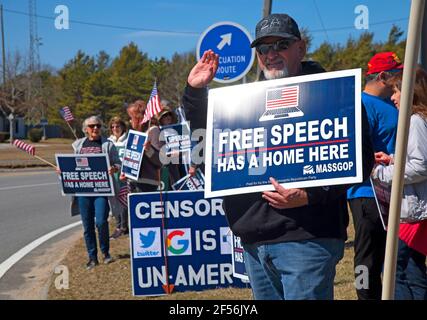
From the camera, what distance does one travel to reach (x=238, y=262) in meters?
5.19

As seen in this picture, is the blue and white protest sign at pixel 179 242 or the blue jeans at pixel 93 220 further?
the blue jeans at pixel 93 220

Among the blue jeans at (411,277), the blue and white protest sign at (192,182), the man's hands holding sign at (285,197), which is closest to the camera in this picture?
the man's hands holding sign at (285,197)

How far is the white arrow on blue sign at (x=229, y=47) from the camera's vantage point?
6699 mm

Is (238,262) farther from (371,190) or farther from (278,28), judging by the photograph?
(278,28)

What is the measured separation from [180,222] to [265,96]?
9.62ft


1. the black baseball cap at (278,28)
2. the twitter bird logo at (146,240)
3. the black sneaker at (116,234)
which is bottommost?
the black sneaker at (116,234)

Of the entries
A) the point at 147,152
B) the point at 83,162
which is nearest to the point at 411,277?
the point at 83,162

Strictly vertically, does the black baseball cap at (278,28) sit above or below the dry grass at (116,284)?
above

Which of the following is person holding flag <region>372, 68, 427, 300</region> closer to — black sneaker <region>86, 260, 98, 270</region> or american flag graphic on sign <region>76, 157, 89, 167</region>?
black sneaker <region>86, 260, 98, 270</region>

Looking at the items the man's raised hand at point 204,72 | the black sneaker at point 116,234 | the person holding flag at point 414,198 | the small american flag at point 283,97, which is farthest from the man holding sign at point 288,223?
the black sneaker at point 116,234

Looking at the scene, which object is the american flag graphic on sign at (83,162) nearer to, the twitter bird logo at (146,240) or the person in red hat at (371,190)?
the twitter bird logo at (146,240)

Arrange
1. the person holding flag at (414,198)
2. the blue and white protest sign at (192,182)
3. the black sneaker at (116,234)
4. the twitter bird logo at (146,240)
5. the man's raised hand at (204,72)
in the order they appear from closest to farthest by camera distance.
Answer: the man's raised hand at (204,72), the person holding flag at (414,198), the twitter bird logo at (146,240), the blue and white protest sign at (192,182), the black sneaker at (116,234)

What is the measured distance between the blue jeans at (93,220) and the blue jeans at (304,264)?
167 inches
